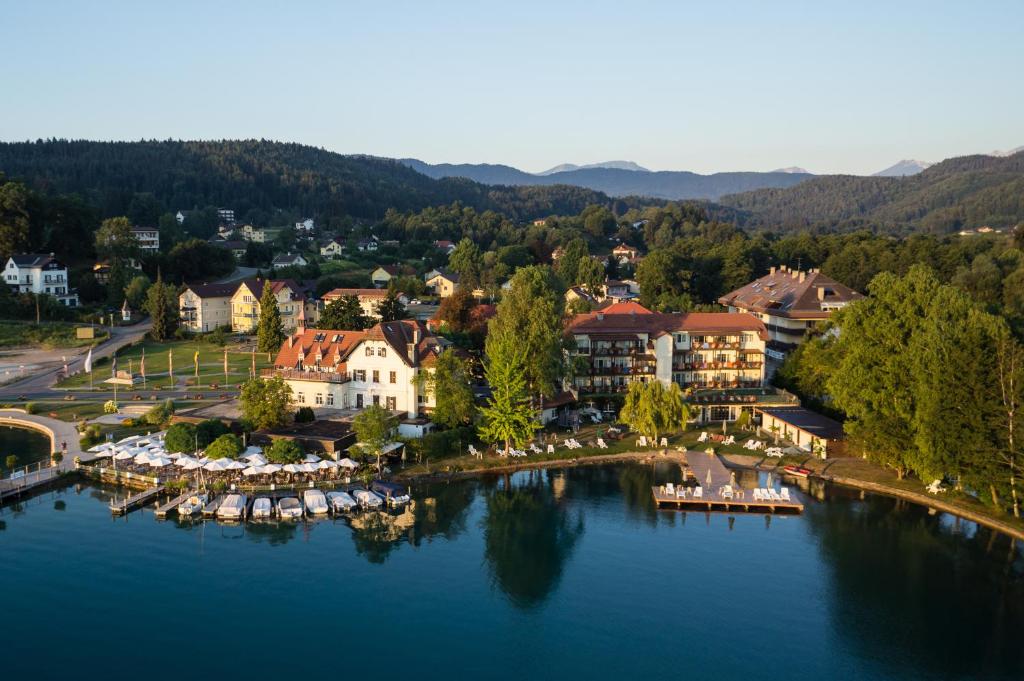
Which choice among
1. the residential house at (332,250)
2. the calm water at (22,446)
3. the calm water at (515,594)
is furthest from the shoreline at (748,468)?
the residential house at (332,250)

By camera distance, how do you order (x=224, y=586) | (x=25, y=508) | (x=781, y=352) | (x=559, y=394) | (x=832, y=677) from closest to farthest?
(x=832, y=677)
(x=224, y=586)
(x=25, y=508)
(x=559, y=394)
(x=781, y=352)

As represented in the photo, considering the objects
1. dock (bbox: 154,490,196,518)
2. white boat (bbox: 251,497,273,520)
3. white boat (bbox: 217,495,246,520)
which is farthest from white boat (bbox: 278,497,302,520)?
dock (bbox: 154,490,196,518)

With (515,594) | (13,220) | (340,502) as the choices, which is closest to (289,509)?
(340,502)

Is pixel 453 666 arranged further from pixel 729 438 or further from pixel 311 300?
pixel 311 300

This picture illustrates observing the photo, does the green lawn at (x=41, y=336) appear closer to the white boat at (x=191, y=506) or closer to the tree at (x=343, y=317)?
the tree at (x=343, y=317)

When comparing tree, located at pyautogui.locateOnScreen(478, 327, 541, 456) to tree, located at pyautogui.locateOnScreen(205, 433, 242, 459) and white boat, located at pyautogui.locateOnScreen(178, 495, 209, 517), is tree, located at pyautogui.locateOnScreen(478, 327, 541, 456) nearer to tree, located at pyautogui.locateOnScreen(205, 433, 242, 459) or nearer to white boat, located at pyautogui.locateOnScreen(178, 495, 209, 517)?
tree, located at pyautogui.locateOnScreen(205, 433, 242, 459)

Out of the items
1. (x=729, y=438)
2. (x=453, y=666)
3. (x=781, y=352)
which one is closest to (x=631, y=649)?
(x=453, y=666)

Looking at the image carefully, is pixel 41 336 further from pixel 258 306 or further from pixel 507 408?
pixel 507 408
